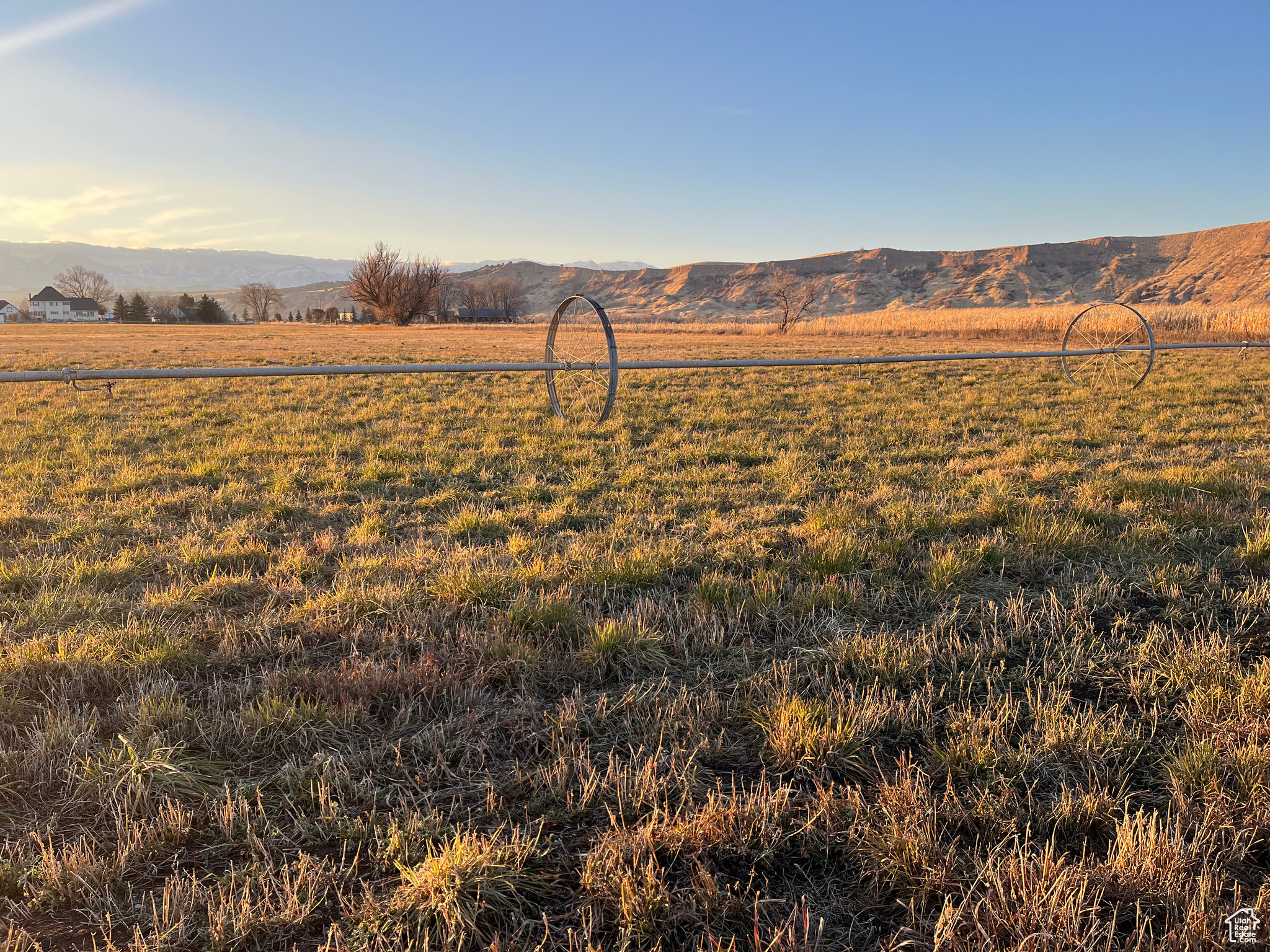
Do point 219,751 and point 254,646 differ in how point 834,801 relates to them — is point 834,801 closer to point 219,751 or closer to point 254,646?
point 219,751

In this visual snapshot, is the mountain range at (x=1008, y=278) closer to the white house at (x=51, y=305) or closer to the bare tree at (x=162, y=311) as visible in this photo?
the bare tree at (x=162, y=311)

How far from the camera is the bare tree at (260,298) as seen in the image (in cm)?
12381

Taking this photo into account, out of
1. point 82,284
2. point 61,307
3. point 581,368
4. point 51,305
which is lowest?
point 581,368

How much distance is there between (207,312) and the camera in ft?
317

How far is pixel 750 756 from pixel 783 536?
9.15 ft

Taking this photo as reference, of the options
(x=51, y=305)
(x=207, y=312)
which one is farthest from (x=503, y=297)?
(x=51, y=305)

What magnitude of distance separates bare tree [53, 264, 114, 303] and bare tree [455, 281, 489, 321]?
88560 millimetres

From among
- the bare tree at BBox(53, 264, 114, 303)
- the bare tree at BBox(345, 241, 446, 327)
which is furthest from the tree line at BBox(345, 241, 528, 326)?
the bare tree at BBox(53, 264, 114, 303)

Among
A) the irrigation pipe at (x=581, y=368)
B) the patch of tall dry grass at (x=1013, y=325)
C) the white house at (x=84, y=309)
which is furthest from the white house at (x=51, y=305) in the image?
the irrigation pipe at (x=581, y=368)

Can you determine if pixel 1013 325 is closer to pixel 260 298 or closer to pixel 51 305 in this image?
pixel 260 298
